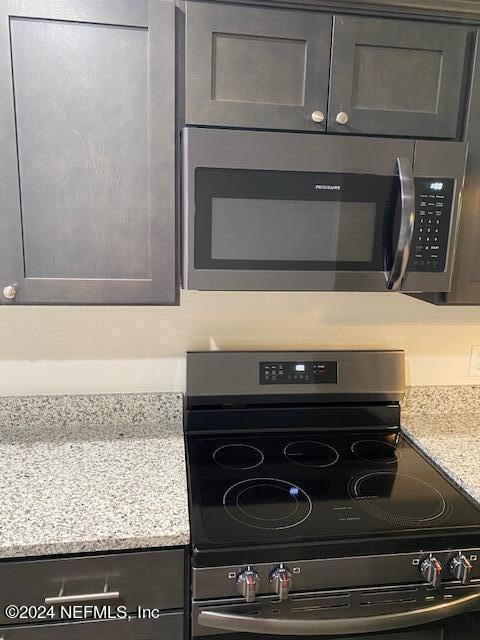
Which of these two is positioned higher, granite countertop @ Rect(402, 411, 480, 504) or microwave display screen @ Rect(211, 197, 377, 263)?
microwave display screen @ Rect(211, 197, 377, 263)

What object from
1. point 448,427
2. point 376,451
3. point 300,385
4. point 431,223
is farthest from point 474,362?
point 431,223

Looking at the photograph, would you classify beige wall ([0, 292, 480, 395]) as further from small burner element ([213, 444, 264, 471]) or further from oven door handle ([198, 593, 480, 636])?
oven door handle ([198, 593, 480, 636])

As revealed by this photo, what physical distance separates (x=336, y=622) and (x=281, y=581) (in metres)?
0.18

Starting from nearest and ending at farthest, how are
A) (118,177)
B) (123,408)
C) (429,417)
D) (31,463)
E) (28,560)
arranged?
1. (28,560)
2. (118,177)
3. (31,463)
4. (123,408)
5. (429,417)

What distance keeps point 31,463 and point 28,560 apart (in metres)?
0.35

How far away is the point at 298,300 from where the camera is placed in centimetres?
167

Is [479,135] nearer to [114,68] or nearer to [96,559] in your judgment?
[114,68]

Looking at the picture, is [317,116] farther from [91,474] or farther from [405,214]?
[91,474]

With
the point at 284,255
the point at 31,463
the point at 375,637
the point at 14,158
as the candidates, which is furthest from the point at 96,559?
the point at 14,158

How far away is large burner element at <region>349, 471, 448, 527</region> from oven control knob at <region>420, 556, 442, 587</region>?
0.27 ft

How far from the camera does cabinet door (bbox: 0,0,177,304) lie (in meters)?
1.10

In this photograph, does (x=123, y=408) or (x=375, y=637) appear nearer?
(x=375, y=637)

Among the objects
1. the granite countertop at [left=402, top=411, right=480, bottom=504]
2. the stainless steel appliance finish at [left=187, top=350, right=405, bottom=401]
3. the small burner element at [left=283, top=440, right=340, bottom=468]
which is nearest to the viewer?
the granite countertop at [left=402, top=411, right=480, bottom=504]

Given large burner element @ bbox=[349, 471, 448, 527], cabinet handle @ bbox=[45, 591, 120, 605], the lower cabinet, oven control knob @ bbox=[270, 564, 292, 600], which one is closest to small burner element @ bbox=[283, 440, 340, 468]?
large burner element @ bbox=[349, 471, 448, 527]
